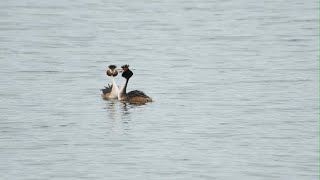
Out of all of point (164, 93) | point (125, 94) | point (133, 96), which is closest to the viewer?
point (133, 96)

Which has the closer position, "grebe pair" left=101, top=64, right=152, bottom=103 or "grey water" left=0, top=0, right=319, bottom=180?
"grey water" left=0, top=0, right=319, bottom=180

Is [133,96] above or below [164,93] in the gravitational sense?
above

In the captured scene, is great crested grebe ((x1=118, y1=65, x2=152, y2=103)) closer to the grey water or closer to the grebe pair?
the grebe pair

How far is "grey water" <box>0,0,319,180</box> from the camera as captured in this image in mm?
21875

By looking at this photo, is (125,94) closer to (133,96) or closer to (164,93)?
(133,96)

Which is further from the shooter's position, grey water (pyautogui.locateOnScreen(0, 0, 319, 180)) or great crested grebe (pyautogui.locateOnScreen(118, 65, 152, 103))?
great crested grebe (pyautogui.locateOnScreen(118, 65, 152, 103))

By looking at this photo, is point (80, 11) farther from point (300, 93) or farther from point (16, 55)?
point (300, 93)

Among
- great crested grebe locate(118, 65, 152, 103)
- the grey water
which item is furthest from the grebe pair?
the grey water

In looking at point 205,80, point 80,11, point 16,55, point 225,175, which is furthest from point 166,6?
point 225,175

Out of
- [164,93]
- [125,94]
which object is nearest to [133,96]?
[125,94]

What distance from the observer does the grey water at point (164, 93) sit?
71.8 ft

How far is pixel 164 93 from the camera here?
31000 mm

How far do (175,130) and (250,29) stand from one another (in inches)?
846

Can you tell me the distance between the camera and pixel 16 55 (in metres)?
39.1
